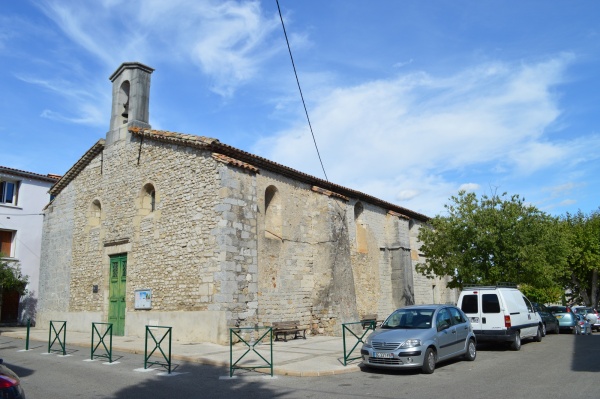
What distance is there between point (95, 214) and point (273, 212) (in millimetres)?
7796

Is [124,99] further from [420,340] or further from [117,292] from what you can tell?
[420,340]

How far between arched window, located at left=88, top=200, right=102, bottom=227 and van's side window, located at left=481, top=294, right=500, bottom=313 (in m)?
14.8

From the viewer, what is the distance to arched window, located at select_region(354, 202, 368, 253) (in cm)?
2208

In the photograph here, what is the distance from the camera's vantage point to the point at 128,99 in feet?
62.3

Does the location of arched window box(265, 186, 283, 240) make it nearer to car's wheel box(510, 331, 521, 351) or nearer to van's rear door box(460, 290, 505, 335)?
van's rear door box(460, 290, 505, 335)

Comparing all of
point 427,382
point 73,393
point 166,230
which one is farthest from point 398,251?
point 73,393

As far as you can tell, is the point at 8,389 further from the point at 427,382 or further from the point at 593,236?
the point at 593,236

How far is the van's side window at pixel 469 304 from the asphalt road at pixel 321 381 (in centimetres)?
170

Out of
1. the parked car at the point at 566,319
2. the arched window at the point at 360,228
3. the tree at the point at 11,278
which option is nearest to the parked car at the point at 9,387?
the arched window at the point at 360,228

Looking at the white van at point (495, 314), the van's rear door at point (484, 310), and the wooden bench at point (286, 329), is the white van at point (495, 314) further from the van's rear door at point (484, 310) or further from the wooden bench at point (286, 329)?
the wooden bench at point (286, 329)

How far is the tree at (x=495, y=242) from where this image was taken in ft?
56.9

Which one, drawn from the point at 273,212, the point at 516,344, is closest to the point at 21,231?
the point at 273,212

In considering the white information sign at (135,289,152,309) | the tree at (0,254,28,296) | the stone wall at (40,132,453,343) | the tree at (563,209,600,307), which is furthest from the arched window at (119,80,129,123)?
the tree at (563,209,600,307)

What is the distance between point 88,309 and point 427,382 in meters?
14.3
